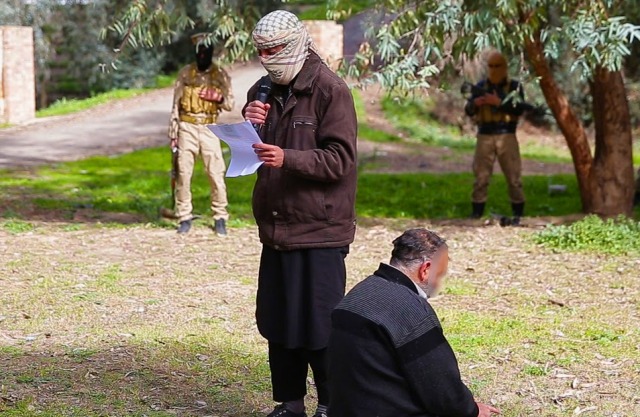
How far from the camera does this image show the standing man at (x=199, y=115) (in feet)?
34.0

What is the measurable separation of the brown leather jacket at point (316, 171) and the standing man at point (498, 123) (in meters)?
6.63

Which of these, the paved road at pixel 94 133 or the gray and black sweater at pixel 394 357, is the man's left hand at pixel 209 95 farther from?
the gray and black sweater at pixel 394 357

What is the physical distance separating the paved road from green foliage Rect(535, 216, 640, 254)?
8.74 meters

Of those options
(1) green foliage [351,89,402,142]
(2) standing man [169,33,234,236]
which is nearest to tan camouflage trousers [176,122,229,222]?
(2) standing man [169,33,234,236]

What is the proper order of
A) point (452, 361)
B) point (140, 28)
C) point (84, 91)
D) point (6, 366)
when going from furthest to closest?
point (84, 91) < point (140, 28) < point (6, 366) < point (452, 361)

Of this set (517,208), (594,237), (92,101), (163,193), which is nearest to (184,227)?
(163,193)

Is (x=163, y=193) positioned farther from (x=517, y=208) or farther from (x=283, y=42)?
(x=283, y=42)

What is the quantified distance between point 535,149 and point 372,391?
18812 millimetres

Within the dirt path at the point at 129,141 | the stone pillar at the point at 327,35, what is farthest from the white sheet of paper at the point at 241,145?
the stone pillar at the point at 327,35

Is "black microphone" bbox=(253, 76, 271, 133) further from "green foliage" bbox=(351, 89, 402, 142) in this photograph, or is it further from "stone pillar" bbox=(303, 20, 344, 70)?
"green foliage" bbox=(351, 89, 402, 142)

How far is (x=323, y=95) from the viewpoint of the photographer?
486 cm

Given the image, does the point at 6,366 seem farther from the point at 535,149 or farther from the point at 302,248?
the point at 535,149

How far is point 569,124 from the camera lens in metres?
11.7

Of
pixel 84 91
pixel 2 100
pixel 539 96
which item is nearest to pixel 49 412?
pixel 2 100
